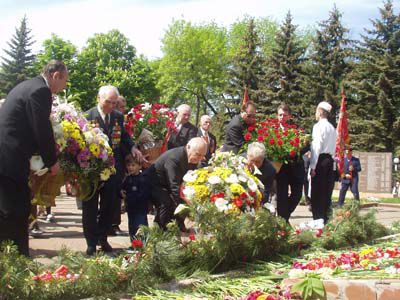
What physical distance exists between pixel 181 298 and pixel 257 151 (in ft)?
9.62

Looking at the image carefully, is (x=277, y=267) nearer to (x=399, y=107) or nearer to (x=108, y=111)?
(x=108, y=111)

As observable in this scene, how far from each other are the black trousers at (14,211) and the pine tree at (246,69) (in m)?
38.2

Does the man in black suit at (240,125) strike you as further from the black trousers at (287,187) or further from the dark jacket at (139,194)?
the dark jacket at (139,194)

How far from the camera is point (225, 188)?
523 cm

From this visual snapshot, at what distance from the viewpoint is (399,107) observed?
115 ft

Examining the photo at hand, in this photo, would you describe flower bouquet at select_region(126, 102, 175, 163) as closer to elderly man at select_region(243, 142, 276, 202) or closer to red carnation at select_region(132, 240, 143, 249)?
elderly man at select_region(243, 142, 276, 202)

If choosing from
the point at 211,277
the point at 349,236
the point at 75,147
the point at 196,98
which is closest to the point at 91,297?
the point at 211,277

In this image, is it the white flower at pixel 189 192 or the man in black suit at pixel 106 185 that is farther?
the man in black suit at pixel 106 185

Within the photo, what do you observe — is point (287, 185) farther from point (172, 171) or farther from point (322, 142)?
point (172, 171)

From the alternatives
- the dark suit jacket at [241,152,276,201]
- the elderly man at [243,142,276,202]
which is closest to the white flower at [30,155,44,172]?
the elderly man at [243,142,276,202]

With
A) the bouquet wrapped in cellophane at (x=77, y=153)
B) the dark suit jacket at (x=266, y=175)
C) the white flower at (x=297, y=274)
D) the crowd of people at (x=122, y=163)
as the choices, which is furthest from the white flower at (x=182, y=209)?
the dark suit jacket at (x=266, y=175)

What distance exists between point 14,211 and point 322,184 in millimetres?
5022

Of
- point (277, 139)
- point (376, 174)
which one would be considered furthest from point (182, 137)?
point (376, 174)

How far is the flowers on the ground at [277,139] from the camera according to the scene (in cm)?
803
